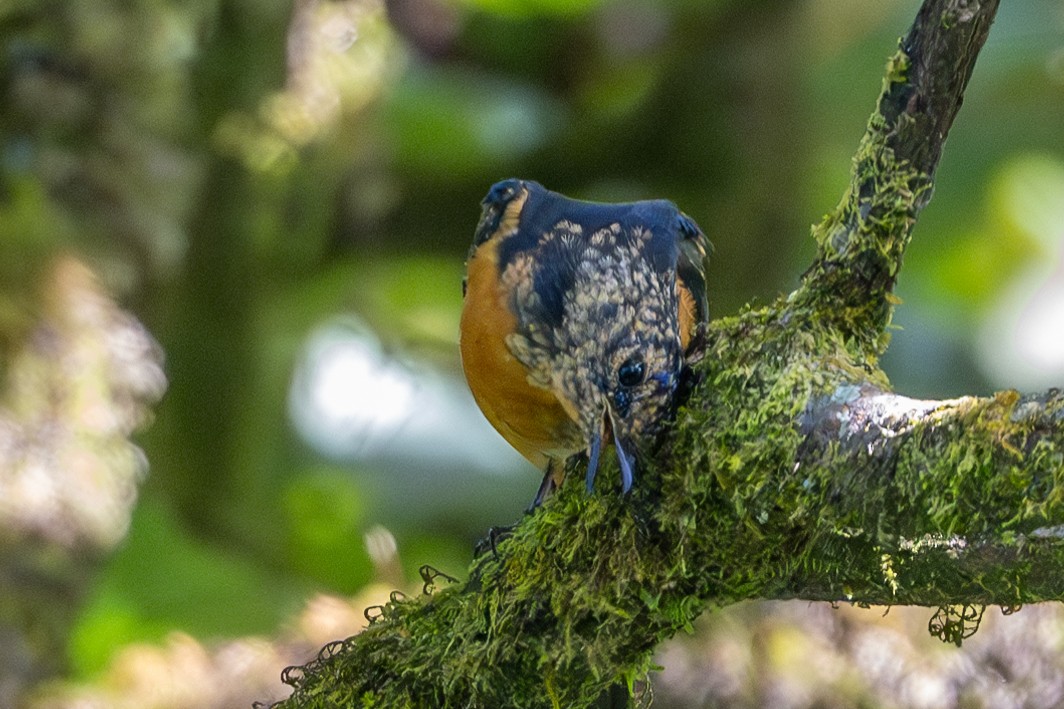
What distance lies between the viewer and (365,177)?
445 centimetres

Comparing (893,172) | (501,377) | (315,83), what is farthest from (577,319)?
(315,83)

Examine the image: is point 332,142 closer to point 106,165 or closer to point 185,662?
point 106,165

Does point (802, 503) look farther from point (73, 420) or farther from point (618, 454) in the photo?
point (73, 420)

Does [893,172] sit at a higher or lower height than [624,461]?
higher

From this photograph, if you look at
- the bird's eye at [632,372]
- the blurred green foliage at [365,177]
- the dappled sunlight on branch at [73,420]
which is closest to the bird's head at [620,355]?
the bird's eye at [632,372]

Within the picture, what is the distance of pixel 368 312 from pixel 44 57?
1.81 m

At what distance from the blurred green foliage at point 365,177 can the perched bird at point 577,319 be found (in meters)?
1.97

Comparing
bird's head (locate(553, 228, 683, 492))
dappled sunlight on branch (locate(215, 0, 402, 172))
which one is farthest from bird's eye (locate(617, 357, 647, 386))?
dappled sunlight on branch (locate(215, 0, 402, 172))

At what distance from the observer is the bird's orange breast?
Result: 1.96 m

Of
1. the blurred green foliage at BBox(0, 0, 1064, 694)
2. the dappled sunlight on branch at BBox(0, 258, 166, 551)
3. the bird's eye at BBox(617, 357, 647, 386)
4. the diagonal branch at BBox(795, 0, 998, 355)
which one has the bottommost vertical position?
the bird's eye at BBox(617, 357, 647, 386)

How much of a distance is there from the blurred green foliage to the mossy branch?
8.16ft

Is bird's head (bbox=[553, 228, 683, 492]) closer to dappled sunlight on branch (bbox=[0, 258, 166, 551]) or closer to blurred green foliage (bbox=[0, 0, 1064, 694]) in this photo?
dappled sunlight on branch (bbox=[0, 258, 166, 551])

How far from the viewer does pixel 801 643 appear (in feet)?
9.29

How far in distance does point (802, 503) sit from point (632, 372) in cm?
31
